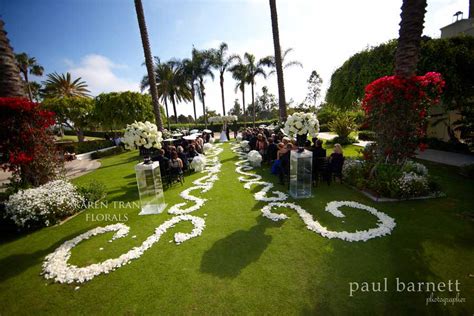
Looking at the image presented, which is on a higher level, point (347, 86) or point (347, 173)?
point (347, 86)

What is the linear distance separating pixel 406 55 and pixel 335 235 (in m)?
7.19

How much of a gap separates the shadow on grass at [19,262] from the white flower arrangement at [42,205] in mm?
1512

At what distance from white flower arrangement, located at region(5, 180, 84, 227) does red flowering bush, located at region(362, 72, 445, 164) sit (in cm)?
1209

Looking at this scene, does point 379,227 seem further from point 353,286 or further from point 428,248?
point 353,286

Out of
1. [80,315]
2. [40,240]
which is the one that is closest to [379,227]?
[80,315]

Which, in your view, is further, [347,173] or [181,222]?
[347,173]

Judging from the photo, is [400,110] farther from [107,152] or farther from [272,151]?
[107,152]

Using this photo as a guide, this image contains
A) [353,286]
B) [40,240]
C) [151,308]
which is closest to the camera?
[151,308]

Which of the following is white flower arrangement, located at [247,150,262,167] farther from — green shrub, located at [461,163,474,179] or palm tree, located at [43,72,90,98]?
palm tree, located at [43,72,90,98]

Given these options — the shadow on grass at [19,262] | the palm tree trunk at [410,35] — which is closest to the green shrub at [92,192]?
the shadow on grass at [19,262]

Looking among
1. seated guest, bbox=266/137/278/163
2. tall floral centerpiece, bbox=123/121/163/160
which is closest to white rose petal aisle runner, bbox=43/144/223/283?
tall floral centerpiece, bbox=123/121/163/160

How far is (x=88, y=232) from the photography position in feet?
21.9

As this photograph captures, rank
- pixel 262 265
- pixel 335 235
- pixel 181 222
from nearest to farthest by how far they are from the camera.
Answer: pixel 262 265 → pixel 335 235 → pixel 181 222

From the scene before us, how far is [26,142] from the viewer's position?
7.80 metres
